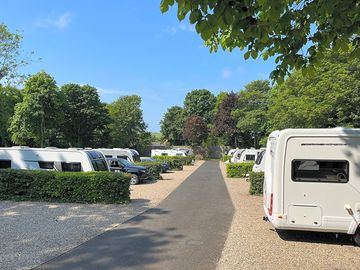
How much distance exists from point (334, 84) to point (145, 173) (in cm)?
1493

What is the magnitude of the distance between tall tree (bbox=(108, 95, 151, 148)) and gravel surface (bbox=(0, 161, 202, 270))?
49.6 meters

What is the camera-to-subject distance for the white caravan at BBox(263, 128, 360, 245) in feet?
27.0

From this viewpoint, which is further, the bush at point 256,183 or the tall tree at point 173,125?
the tall tree at point 173,125

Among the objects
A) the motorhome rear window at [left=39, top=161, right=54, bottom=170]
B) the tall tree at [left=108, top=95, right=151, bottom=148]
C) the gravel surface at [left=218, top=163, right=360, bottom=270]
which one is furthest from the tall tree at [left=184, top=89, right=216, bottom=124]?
the gravel surface at [left=218, top=163, right=360, bottom=270]

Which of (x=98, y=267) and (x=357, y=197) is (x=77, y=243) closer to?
(x=98, y=267)

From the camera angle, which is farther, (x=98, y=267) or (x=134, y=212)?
(x=134, y=212)

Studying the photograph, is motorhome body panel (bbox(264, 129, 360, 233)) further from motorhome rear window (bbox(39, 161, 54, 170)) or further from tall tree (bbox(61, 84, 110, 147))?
tall tree (bbox(61, 84, 110, 147))

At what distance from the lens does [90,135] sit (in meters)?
56.5

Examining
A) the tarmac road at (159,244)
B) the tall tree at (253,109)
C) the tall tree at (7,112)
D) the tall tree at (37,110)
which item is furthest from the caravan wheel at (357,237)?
the tall tree at (253,109)

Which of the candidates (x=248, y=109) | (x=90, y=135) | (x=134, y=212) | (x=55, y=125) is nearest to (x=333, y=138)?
(x=134, y=212)

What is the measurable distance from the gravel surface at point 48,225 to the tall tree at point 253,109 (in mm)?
46574

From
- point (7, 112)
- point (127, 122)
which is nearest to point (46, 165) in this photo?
point (7, 112)

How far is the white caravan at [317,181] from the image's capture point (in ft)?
27.0

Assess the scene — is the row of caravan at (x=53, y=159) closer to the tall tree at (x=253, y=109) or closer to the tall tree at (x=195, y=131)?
the tall tree at (x=253, y=109)
